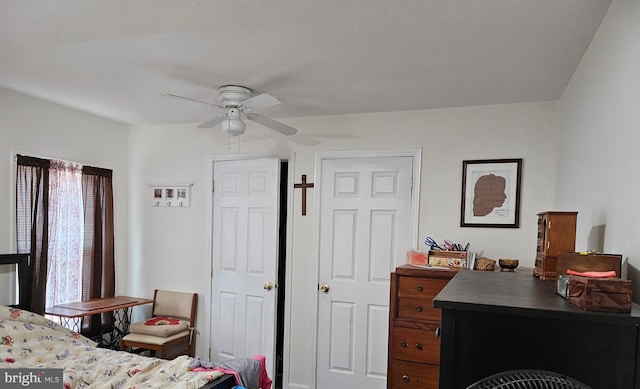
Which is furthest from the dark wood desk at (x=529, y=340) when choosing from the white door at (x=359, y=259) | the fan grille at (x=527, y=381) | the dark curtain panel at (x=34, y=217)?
the dark curtain panel at (x=34, y=217)

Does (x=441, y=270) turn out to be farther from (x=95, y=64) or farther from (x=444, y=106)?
(x=95, y=64)

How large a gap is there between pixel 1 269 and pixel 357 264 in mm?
2686

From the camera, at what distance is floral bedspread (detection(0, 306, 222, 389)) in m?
2.15

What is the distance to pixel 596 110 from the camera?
1717 mm

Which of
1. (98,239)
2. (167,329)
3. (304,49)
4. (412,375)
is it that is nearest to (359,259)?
(412,375)

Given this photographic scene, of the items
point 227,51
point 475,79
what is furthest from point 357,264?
point 227,51

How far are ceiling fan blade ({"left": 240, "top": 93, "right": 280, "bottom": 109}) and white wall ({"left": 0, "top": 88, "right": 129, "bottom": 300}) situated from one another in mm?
1902

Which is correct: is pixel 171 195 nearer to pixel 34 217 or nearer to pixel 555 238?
pixel 34 217

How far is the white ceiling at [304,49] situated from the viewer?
1.63 metres

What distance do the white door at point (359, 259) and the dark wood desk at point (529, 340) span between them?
7.61 feet

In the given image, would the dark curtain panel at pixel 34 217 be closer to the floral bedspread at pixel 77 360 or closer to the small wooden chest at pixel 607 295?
the floral bedspread at pixel 77 360

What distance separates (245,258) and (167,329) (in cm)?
90

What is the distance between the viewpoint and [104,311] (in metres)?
3.32

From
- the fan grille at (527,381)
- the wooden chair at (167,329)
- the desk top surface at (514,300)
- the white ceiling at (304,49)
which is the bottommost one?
the wooden chair at (167,329)
